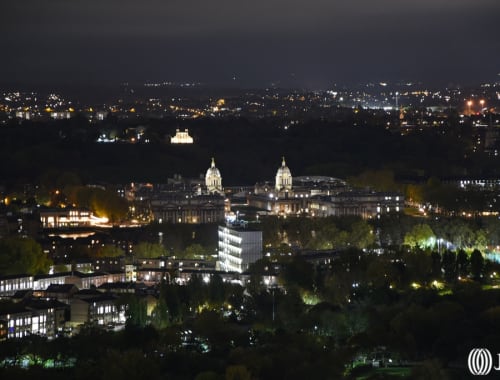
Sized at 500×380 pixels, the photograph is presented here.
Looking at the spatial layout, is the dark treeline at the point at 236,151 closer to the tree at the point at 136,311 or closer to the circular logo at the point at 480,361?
the tree at the point at 136,311

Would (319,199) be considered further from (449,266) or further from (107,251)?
(449,266)

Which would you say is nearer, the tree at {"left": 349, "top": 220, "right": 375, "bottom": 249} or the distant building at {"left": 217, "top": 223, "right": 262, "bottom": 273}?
the distant building at {"left": 217, "top": 223, "right": 262, "bottom": 273}

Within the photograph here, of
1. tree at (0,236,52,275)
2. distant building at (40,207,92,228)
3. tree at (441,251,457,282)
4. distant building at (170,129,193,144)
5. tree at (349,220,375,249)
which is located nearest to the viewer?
tree at (441,251,457,282)

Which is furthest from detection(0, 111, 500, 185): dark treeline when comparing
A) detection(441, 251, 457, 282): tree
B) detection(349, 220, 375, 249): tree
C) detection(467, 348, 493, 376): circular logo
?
detection(467, 348, 493, 376): circular logo

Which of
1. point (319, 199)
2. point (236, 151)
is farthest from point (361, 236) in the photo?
point (236, 151)

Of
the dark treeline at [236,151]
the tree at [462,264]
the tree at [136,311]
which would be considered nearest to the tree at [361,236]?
the tree at [462,264]

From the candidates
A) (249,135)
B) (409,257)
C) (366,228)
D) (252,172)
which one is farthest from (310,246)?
(249,135)

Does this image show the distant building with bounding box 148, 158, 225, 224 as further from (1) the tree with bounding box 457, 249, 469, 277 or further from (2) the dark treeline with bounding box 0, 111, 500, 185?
(1) the tree with bounding box 457, 249, 469, 277
